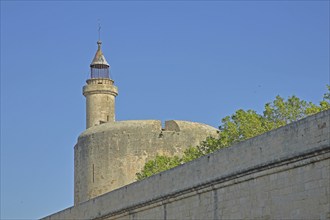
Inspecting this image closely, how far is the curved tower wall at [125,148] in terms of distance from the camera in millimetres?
35906

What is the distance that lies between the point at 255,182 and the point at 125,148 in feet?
74.9

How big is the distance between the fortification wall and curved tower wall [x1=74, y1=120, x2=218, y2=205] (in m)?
18.0

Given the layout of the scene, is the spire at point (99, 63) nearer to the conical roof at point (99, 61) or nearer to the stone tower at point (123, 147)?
the conical roof at point (99, 61)

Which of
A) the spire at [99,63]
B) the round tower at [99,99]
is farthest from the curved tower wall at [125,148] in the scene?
the spire at [99,63]

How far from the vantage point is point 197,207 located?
15195mm

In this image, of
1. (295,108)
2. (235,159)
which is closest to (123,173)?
(295,108)

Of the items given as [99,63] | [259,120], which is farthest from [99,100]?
[259,120]

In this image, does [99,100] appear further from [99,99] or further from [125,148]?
[125,148]

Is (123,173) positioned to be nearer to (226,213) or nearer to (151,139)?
(151,139)

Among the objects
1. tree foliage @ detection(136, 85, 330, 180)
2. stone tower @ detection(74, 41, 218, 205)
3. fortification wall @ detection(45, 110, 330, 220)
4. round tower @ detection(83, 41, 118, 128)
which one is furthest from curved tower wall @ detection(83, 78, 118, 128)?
fortification wall @ detection(45, 110, 330, 220)

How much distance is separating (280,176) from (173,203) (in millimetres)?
3894

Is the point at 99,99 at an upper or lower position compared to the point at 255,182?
upper

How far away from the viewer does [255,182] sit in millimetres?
13352

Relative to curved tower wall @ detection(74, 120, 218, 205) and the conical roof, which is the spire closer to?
the conical roof
